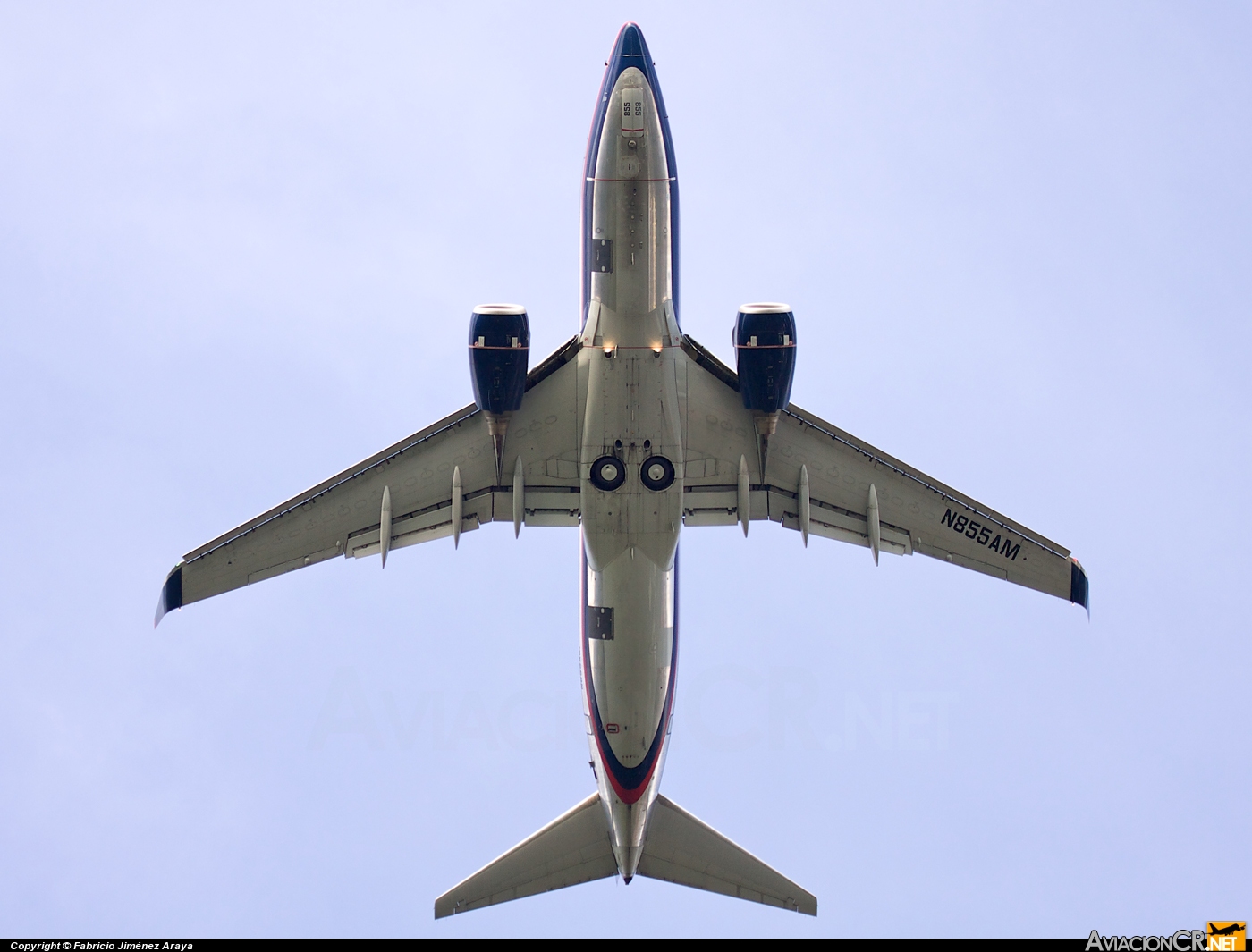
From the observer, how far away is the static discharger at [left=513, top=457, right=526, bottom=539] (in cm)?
3078

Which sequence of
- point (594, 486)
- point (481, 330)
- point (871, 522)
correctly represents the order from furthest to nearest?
point (871, 522) < point (594, 486) < point (481, 330)

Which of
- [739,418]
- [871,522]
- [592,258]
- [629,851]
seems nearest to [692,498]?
[739,418]

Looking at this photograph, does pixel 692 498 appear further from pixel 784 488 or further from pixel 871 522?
pixel 871 522

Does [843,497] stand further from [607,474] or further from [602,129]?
[602,129]

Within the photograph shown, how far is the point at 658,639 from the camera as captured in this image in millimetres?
29859

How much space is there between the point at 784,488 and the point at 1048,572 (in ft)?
21.5

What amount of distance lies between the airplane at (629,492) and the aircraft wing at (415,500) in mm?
45

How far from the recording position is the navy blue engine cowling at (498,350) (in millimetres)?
27625

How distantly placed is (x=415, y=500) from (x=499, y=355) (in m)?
5.33

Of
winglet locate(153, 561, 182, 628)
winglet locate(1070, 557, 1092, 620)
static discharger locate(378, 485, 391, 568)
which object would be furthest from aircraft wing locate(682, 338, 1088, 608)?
winglet locate(153, 561, 182, 628)

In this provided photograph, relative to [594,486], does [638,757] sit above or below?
below

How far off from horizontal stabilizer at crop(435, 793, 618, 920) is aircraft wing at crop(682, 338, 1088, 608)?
7.33 meters

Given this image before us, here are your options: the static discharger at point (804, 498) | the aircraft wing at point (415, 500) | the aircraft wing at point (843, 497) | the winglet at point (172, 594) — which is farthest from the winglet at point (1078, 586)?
the winglet at point (172, 594)

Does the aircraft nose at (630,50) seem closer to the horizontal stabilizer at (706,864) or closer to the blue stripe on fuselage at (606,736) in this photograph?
the blue stripe on fuselage at (606,736)
